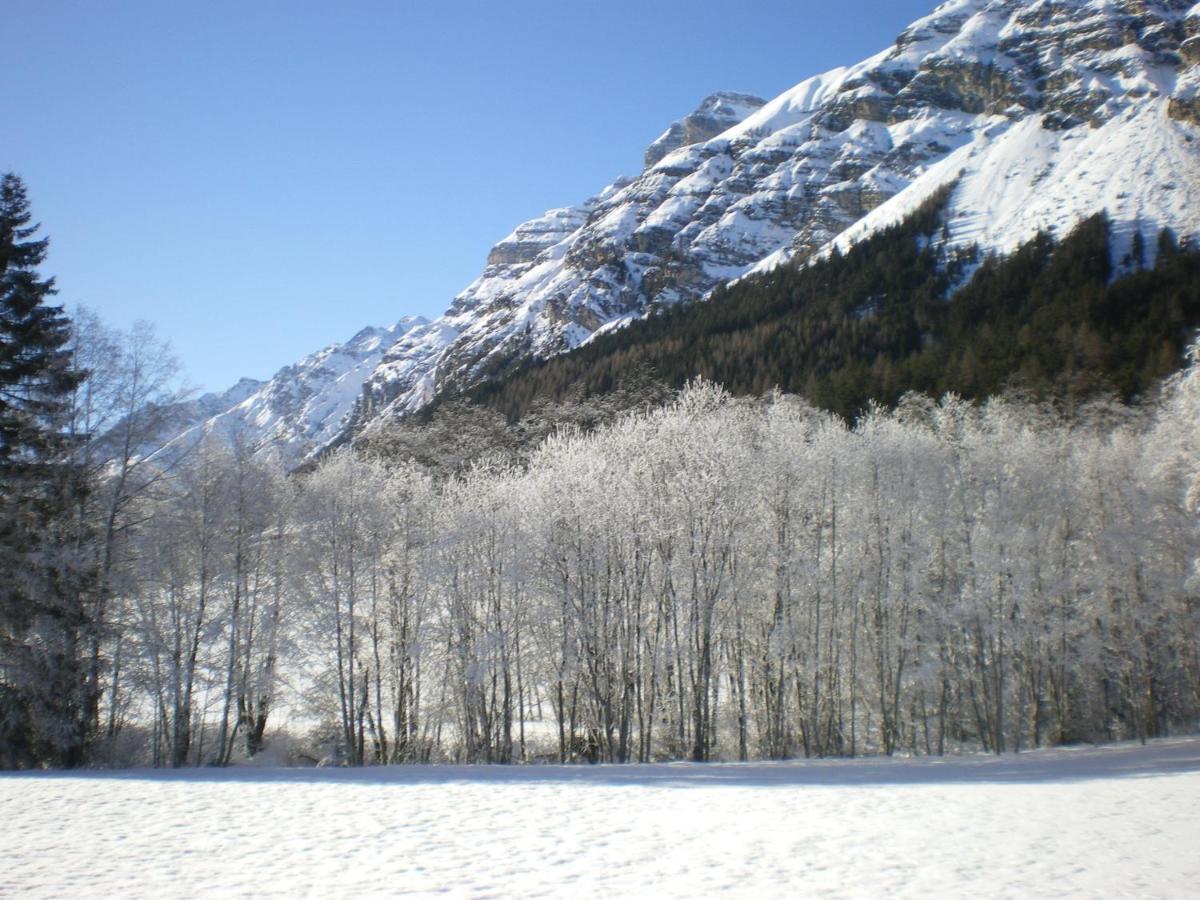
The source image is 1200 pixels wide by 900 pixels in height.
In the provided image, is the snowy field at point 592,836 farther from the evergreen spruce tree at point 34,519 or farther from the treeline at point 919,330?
the treeline at point 919,330

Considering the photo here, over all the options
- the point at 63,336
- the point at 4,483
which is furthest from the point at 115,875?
the point at 63,336

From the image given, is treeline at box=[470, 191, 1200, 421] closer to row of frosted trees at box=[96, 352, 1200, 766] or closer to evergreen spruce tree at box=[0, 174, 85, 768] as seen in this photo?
row of frosted trees at box=[96, 352, 1200, 766]

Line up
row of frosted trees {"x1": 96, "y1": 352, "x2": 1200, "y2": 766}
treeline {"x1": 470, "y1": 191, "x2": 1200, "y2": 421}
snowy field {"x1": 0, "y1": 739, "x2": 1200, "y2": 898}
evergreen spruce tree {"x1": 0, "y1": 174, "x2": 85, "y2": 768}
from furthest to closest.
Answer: treeline {"x1": 470, "y1": 191, "x2": 1200, "y2": 421}, row of frosted trees {"x1": 96, "y1": 352, "x2": 1200, "y2": 766}, evergreen spruce tree {"x1": 0, "y1": 174, "x2": 85, "y2": 768}, snowy field {"x1": 0, "y1": 739, "x2": 1200, "y2": 898}

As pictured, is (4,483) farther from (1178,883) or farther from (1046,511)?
(1046,511)

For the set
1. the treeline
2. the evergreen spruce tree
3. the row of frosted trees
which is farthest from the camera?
the treeline

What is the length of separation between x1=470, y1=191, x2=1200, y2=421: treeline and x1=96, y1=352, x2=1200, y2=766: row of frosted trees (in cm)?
2346

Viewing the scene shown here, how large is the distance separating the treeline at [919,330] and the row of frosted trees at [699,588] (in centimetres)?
2346

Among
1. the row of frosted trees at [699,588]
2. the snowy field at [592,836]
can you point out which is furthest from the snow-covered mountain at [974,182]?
the snowy field at [592,836]

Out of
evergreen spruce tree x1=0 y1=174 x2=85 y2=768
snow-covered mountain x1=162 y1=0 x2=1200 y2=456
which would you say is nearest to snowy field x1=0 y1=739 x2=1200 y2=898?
evergreen spruce tree x1=0 y1=174 x2=85 y2=768

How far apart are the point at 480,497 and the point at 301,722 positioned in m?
15.2

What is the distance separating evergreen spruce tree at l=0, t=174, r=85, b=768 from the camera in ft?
60.5

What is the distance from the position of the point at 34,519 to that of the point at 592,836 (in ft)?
61.6

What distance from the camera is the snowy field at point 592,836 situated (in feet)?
29.1

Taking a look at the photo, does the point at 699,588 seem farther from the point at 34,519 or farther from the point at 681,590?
the point at 34,519
